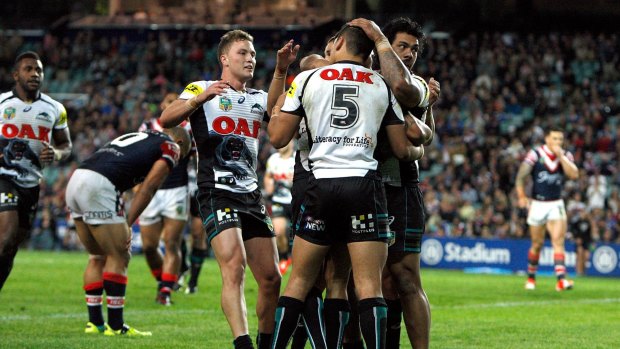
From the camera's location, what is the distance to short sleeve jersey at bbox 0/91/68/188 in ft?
36.8

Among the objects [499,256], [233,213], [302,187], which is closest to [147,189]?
[233,213]

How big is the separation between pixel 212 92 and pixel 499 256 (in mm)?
18407

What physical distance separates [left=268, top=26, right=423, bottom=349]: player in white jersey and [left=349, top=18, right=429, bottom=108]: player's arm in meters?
0.05

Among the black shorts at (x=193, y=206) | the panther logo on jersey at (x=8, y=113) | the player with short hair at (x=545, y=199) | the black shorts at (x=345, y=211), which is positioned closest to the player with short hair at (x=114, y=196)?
the panther logo on jersey at (x=8, y=113)

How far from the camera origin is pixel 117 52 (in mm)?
40594

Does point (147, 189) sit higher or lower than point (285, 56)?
lower

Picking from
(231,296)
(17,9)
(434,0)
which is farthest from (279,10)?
(231,296)

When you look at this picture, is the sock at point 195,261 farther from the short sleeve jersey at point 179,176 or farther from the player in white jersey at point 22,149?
the player in white jersey at point 22,149

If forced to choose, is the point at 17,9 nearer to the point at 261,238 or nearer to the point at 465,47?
the point at 465,47

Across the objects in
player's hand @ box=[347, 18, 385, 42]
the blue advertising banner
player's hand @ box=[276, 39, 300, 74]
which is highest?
player's hand @ box=[347, 18, 385, 42]

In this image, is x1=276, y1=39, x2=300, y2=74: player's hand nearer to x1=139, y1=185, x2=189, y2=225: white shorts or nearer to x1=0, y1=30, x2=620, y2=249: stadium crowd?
x1=139, y1=185, x2=189, y2=225: white shorts

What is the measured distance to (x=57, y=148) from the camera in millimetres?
11695

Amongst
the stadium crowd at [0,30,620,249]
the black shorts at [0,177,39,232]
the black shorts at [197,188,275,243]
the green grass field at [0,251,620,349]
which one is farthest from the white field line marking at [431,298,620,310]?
the stadium crowd at [0,30,620,249]

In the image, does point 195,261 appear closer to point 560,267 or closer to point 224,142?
point 560,267
